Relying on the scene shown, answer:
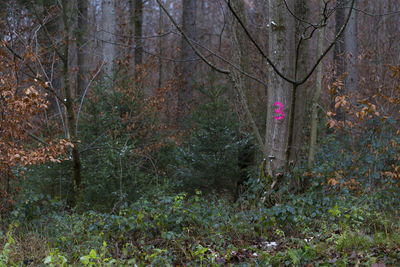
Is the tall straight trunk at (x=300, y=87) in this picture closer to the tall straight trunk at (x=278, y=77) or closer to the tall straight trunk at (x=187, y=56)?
the tall straight trunk at (x=278, y=77)

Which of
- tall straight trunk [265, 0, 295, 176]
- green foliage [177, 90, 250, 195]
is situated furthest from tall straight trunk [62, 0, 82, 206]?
tall straight trunk [265, 0, 295, 176]

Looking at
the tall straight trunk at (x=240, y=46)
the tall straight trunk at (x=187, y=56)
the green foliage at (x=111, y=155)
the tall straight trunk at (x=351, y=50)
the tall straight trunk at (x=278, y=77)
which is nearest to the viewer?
the tall straight trunk at (x=278, y=77)

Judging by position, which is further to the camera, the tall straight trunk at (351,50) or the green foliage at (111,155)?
the tall straight trunk at (351,50)

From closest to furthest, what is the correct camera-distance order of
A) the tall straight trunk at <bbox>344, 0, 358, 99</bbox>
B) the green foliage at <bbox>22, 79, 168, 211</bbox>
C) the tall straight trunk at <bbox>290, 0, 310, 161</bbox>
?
the tall straight trunk at <bbox>290, 0, 310, 161</bbox>
the green foliage at <bbox>22, 79, 168, 211</bbox>
the tall straight trunk at <bbox>344, 0, 358, 99</bbox>

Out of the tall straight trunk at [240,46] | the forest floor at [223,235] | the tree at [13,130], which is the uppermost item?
the tall straight trunk at [240,46]

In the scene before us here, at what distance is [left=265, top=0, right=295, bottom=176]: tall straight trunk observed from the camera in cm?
661

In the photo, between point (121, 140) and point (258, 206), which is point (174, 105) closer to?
point (121, 140)

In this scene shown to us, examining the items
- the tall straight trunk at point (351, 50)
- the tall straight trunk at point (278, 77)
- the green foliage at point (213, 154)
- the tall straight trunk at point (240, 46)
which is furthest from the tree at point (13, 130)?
the tall straight trunk at point (351, 50)

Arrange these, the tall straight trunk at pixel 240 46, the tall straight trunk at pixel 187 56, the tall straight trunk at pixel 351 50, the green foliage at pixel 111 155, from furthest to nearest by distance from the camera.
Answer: the tall straight trunk at pixel 187 56 → the tall straight trunk at pixel 351 50 → the tall straight trunk at pixel 240 46 → the green foliage at pixel 111 155

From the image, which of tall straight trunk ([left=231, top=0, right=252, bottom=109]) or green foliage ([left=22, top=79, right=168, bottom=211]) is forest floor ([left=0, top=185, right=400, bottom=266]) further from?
tall straight trunk ([left=231, top=0, right=252, bottom=109])

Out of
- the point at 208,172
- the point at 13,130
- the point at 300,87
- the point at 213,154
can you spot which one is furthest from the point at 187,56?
the point at 13,130

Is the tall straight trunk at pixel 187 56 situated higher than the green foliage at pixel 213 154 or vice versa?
the tall straight trunk at pixel 187 56

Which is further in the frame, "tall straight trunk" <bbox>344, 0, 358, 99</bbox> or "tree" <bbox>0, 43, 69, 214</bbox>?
"tall straight trunk" <bbox>344, 0, 358, 99</bbox>

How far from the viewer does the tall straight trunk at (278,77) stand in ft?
21.7
